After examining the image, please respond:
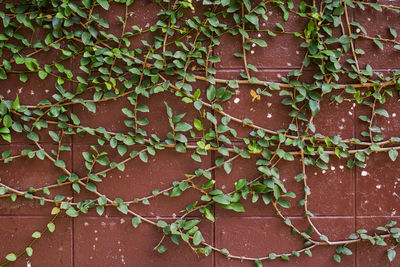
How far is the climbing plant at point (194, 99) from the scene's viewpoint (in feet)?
5.84

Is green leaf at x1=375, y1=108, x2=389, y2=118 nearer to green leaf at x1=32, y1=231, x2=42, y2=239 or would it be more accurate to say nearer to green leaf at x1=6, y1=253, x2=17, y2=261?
green leaf at x1=32, y1=231, x2=42, y2=239

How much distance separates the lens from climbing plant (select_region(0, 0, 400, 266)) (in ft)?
5.84

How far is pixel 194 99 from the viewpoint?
1783mm

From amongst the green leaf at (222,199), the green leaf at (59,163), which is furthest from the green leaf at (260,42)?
the green leaf at (59,163)

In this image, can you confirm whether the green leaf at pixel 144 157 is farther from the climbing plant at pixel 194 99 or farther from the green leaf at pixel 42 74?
the green leaf at pixel 42 74

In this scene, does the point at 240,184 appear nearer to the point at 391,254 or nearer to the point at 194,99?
the point at 194,99

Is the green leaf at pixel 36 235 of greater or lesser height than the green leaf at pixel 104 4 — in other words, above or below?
below

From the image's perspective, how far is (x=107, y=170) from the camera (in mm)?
1830

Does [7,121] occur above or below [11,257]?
above

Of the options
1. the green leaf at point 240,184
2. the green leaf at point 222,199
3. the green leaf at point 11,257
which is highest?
the green leaf at point 240,184

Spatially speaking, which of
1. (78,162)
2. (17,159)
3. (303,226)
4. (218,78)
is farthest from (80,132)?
(303,226)

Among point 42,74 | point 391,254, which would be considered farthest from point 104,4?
point 391,254

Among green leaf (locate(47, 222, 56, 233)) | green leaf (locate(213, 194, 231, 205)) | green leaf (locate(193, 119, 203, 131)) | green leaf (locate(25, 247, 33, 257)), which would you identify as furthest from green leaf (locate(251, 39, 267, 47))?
green leaf (locate(25, 247, 33, 257))

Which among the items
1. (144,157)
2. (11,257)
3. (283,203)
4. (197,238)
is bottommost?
(11,257)
